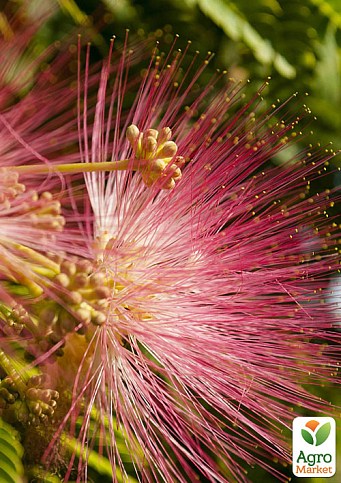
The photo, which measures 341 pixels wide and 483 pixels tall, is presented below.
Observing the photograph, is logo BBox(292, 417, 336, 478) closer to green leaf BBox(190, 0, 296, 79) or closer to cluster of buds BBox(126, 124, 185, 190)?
cluster of buds BBox(126, 124, 185, 190)

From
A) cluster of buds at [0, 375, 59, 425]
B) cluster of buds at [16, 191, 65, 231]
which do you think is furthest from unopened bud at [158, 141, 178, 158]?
cluster of buds at [0, 375, 59, 425]

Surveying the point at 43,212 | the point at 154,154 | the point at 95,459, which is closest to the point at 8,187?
the point at 43,212

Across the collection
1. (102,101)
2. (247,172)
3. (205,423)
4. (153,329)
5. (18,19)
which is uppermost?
(18,19)

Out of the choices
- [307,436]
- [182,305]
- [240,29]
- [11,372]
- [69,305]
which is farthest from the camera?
[240,29]

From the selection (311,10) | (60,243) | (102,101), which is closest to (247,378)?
(60,243)

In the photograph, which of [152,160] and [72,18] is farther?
[72,18]

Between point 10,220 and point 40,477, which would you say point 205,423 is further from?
point 10,220

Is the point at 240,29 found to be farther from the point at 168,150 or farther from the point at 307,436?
the point at 307,436
